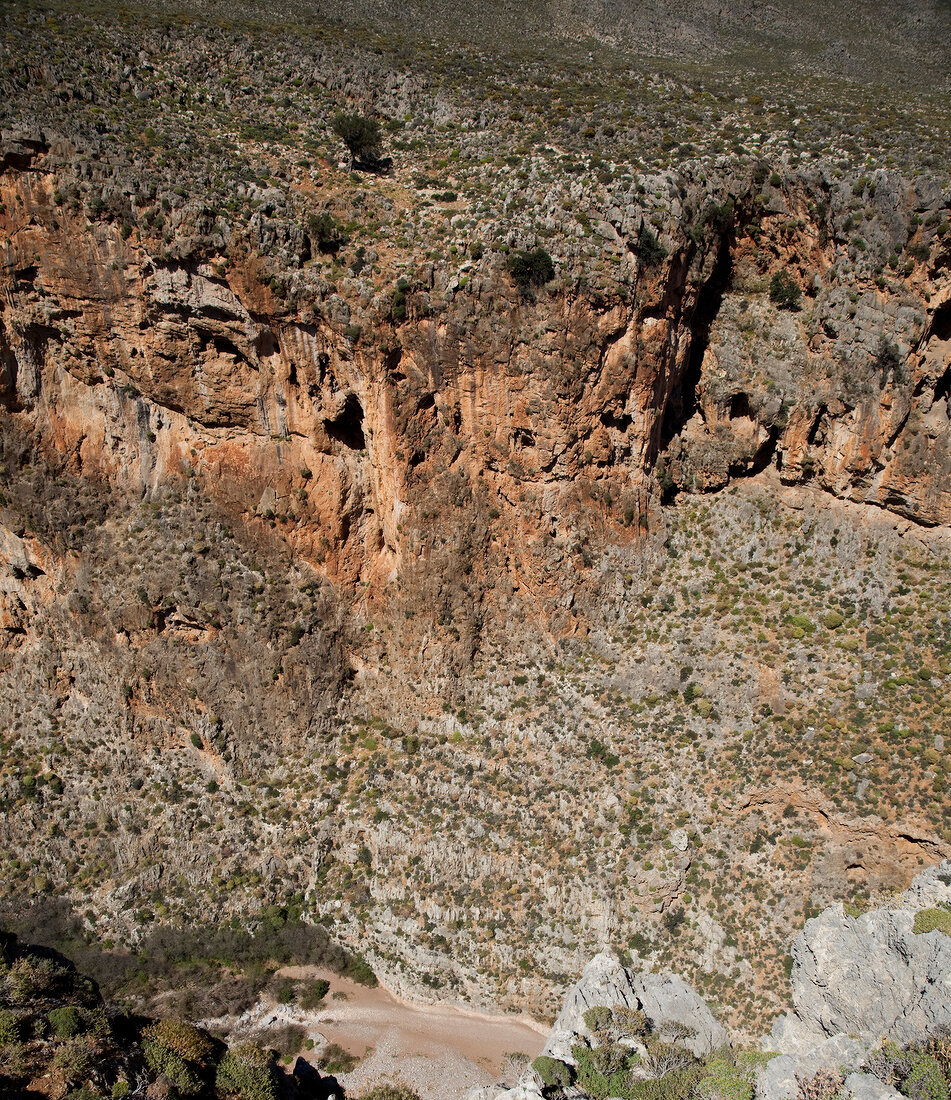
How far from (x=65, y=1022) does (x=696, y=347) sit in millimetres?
31894

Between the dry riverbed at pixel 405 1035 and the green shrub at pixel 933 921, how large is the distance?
13.3 m

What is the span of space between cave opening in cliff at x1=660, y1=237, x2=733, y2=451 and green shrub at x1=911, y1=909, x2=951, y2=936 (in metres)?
18.3

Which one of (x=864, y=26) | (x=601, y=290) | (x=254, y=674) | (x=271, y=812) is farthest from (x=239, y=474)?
(x=864, y=26)

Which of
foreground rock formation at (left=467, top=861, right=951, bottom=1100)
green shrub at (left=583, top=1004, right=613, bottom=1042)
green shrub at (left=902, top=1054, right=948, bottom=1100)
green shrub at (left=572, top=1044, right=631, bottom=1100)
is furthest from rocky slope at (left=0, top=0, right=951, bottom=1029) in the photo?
green shrub at (left=902, top=1054, right=948, bottom=1100)

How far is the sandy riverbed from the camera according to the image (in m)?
26.2

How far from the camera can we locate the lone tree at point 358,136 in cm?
3073

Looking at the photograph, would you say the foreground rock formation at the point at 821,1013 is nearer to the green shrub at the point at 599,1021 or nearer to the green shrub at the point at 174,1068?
the green shrub at the point at 599,1021

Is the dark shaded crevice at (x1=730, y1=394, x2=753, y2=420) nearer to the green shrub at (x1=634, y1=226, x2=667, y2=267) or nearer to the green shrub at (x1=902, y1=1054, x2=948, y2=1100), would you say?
the green shrub at (x1=634, y1=226, x2=667, y2=267)

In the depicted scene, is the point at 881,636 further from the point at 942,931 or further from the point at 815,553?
the point at 942,931

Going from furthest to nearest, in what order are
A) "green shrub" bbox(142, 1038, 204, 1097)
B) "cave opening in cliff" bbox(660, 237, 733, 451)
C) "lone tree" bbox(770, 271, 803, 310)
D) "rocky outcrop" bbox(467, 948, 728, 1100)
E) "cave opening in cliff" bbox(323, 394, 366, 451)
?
"cave opening in cliff" bbox(660, 237, 733, 451), "lone tree" bbox(770, 271, 803, 310), "cave opening in cliff" bbox(323, 394, 366, 451), "rocky outcrop" bbox(467, 948, 728, 1100), "green shrub" bbox(142, 1038, 204, 1097)

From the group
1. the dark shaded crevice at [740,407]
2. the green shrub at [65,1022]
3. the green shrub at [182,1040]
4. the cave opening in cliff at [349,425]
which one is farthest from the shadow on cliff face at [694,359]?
the green shrub at [65,1022]

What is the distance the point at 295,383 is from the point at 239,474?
4.29 metres

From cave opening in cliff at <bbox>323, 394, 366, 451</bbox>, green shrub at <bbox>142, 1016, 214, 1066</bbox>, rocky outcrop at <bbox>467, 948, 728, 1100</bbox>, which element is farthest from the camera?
cave opening in cliff at <bbox>323, 394, 366, 451</bbox>

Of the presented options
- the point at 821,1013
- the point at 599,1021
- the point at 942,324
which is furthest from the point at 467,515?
the point at 821,1013
